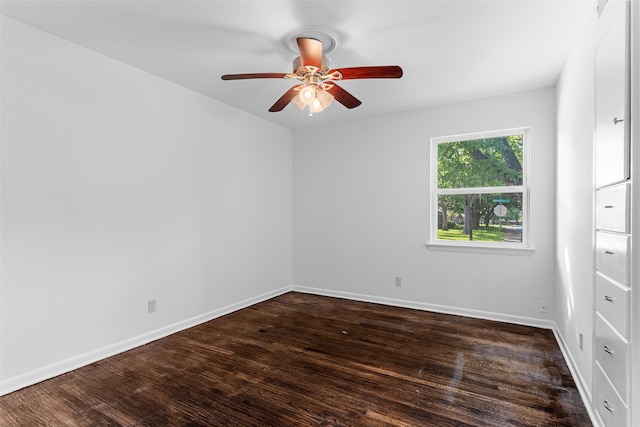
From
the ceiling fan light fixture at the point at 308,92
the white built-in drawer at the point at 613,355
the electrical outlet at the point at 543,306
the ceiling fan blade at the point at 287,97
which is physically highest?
the ceiling fan blade at the point at 287,97

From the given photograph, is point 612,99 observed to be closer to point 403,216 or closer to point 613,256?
point 613,256

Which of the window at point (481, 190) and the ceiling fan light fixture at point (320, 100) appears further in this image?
the window at point (481, 190)

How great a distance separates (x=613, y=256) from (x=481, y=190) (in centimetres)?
237

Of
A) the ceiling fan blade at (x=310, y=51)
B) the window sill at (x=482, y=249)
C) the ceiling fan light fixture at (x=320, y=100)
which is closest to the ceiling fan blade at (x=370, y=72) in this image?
the ceiling fan blade at (x=310, y=51)

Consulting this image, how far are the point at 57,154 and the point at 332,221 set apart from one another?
126 inches

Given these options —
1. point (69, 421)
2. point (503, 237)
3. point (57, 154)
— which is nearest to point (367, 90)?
point (503, 237)

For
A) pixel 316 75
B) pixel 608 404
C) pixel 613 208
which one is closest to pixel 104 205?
pixel 316 75

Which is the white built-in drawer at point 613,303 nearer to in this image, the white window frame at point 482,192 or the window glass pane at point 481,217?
the white window frame at point 482,192

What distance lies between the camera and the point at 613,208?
5.26ft

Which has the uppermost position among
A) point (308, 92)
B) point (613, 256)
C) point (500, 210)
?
point (308, 92)

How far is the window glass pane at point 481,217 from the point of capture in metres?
3.72

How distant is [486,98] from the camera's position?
3.74m

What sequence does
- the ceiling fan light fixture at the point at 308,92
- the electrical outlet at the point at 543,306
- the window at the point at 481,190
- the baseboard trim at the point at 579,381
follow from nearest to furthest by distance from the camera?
the baseboard trim at the point at 579,381
the ceiling fan light fixture at the point at 308,92
the electrical outlet at the point at 543,306
the window at the point at 481,190

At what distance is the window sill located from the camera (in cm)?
357
